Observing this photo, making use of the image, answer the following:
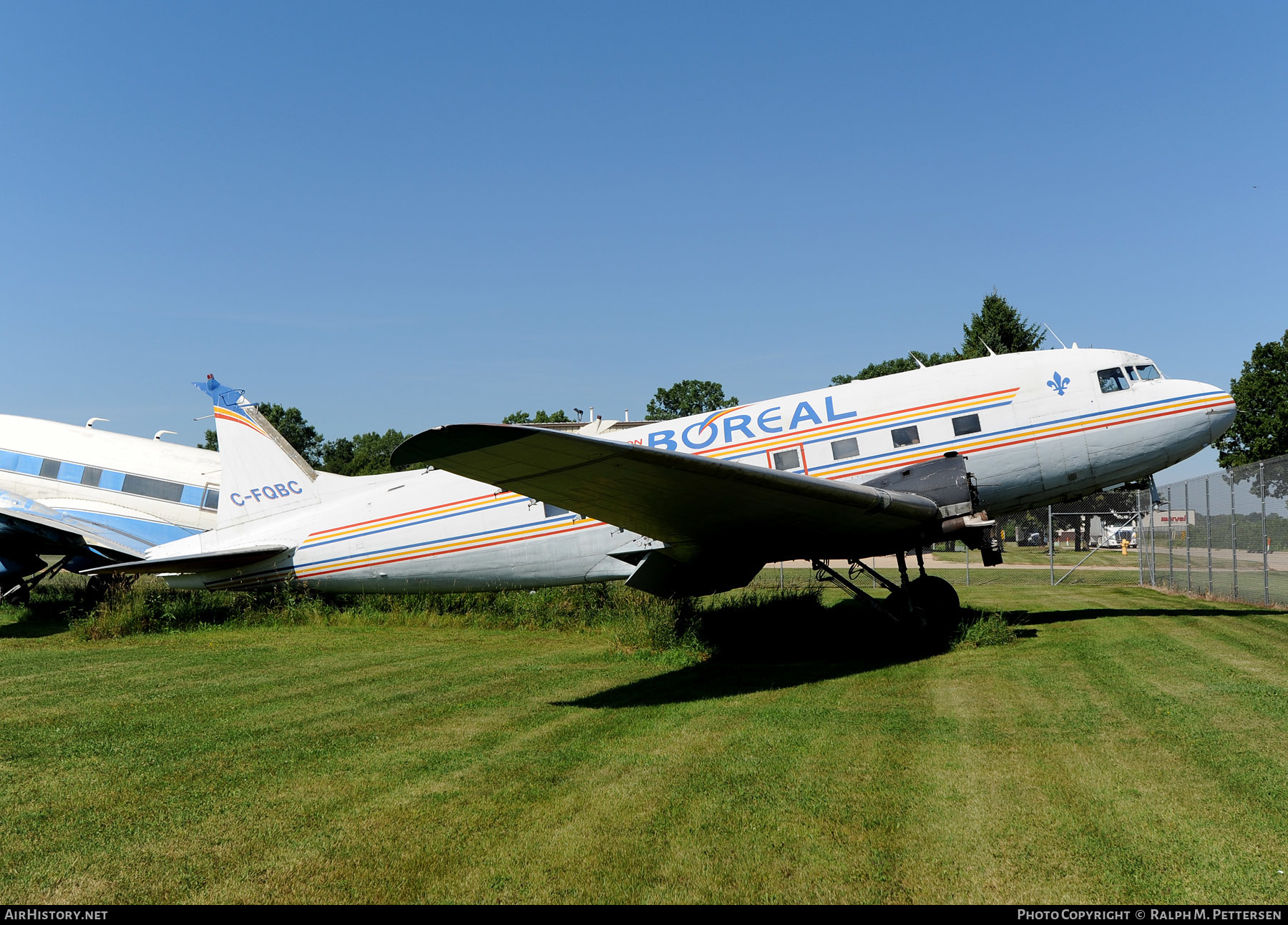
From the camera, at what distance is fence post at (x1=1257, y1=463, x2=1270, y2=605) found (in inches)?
656

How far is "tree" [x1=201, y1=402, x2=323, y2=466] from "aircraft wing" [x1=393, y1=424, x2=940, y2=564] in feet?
300

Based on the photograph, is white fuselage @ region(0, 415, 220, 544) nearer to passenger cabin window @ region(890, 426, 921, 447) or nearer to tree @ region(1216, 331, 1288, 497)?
passenger cabin window @ region(890, 426, 921, 447)

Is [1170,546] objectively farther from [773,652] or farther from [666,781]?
[666,781]

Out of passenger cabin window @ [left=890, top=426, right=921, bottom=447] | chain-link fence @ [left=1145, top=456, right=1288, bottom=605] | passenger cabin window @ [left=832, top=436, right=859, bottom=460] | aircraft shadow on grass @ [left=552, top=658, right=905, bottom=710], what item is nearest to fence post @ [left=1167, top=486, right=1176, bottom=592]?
chain-link fence @ [left=1145, top=456, right=1288, bottom=605]

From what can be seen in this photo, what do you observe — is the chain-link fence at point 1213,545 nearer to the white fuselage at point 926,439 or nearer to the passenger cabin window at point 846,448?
the white fuselage at point 926,439

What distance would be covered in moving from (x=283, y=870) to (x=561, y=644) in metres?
9.59

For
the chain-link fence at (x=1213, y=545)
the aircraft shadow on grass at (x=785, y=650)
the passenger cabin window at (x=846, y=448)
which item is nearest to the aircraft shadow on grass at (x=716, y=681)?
the aircraft shadow on grass at (x=785, y=650)

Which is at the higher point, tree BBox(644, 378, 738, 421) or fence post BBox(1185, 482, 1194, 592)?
tree BBox(644, 378, 738, 421)

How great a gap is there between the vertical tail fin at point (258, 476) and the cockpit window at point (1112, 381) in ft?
49.2

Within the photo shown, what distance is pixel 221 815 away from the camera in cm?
569

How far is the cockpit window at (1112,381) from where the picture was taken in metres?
13.1

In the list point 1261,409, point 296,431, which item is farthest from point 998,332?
point 296,431

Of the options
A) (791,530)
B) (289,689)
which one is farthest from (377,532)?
(791,530)
